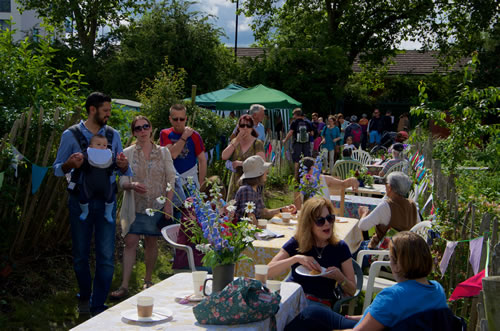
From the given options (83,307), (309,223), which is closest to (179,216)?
(83,307)

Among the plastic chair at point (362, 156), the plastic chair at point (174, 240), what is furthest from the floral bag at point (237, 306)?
the plastic chair at point (362, 156)

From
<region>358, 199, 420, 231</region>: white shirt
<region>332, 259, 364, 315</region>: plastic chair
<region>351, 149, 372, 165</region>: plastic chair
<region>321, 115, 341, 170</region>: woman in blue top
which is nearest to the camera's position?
<region>332, 259, 364, 315</region>: plastic chair

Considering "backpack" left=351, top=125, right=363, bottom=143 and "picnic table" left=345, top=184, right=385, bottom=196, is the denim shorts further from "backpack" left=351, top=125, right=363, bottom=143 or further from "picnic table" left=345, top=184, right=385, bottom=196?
"backpack" left=351, top=125, right=363, bottom=143

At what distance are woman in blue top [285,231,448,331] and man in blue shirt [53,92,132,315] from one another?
2397mm

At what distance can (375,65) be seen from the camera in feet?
89.4

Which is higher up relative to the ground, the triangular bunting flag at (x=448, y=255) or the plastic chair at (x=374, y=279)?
the triangular bunting flag at (x=448, y=255)

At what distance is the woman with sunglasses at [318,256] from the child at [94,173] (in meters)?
1.54

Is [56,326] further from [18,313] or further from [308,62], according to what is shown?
[308,62]

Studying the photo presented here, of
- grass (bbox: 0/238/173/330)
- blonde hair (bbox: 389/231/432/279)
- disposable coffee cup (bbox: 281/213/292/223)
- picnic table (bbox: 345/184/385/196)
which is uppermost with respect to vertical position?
blonde hair (bbox: 389/231/432/279)

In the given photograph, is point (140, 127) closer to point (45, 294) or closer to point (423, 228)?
point (45, 294)

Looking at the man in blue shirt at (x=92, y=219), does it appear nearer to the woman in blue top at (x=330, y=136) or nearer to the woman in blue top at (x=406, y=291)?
the woman in blue top at (x=406, y=291)

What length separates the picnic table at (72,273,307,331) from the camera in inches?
102

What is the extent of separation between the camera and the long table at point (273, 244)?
4.36 meters

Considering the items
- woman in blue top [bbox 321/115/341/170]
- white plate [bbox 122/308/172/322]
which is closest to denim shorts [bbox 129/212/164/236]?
white plate [bbox 122/308/172/322]
